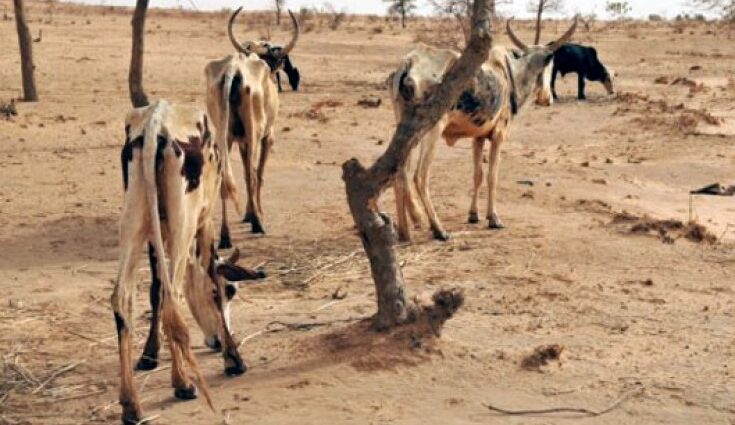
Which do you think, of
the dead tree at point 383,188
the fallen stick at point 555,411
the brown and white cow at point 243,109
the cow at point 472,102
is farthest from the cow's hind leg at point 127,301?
the cow at point 472,102

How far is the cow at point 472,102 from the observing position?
10117 mm

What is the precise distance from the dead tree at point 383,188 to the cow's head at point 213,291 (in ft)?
2.68

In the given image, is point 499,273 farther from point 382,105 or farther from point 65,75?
point 65,75

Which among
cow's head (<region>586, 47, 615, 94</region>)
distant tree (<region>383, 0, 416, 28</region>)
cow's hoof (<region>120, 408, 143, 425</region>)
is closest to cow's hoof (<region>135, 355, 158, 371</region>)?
cow's hoof (<region>120, 408, 143, 425</region>)

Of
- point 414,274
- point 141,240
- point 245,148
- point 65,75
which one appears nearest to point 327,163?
point 245,148

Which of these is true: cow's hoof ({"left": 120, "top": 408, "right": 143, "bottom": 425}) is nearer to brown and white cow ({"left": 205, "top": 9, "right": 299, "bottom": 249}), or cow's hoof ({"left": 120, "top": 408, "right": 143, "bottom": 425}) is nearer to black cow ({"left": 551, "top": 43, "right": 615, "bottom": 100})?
brown and white cow ({"left": 205, "top": 9, "right": 299, "bottom": 249})

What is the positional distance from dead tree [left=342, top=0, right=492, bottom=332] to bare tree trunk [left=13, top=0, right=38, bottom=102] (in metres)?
11.7

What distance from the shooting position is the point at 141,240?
6168mm

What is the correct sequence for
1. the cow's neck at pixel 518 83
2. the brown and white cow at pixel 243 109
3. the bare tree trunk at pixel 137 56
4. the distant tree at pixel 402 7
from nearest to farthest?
the brown and white cow at pixel 243 109
the cow's neck at pixel 518 83
the bare tree trunk at pixel 137 56
the distant tree at pixel 402 7

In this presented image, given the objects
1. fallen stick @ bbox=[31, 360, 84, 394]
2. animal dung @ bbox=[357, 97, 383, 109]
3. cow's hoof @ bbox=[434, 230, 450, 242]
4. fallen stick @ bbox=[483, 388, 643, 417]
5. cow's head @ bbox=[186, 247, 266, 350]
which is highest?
cow's head @ bbox=[186, 247, 266, 350]

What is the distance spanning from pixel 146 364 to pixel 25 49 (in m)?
12.0

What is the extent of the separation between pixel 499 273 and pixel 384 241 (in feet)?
6.92

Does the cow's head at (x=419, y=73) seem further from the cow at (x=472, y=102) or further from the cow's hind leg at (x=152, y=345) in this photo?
the cow's hind leg at (x=152, y=345)

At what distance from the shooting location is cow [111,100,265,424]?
5961mm
